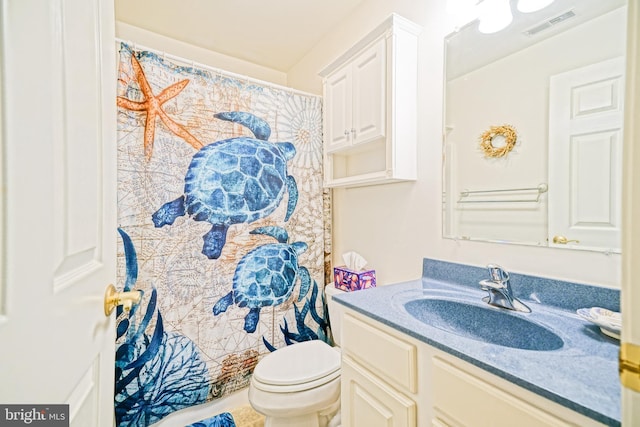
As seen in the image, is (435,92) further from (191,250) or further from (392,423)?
(191,250)

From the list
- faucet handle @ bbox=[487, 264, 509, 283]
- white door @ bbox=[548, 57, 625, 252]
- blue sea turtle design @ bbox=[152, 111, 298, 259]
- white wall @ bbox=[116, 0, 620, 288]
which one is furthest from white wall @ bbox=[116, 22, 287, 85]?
faucet handle @ bbox=[487, 264, 509, 283]

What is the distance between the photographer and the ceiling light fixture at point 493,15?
1068 mm

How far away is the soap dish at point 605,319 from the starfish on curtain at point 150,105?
1.81 meters

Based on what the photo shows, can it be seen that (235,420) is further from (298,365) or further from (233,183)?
(233,183)

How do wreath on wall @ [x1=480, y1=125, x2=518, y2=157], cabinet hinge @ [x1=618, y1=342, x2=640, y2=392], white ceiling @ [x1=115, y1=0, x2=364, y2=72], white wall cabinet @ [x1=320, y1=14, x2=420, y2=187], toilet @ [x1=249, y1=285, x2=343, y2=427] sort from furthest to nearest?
white ceiling @ [x1=115, y1=0, x2=364, y2=72]
white wall cabinet @ [x1=320, y1=14, x2=420, y2=187]
toilet @ [x1=249, y1=285, x2=343, y2=427]
wreath on wall @ [x1=480, y1=125, x2=518, y2=157]
cabinet hinge @ [x1=618, y1=342, x2=640, y2=392]

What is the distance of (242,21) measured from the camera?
6.10 feet

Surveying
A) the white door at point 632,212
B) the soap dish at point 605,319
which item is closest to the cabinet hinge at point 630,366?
the white door at point 632,212

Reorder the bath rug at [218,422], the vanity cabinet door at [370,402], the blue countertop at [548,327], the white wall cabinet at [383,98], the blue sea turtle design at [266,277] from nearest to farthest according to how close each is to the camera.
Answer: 1. the blue countertop at [548,327]
2. the vanity cabinet door at [370,402]
3. the white wall cabinet at [383,98]
4. the bath rug at [218,422]
5. the blue sea turtle design at [266,277]

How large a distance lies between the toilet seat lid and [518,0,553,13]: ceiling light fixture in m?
1.71

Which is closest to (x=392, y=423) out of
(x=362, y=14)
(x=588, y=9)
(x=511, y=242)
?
(x=511, y=242)

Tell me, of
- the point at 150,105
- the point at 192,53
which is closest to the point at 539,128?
the point at 150,105

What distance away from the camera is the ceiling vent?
912 millimetres

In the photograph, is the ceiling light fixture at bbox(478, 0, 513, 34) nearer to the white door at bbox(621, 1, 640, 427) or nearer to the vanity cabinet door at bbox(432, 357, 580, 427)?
the white door at bbox(621, 1, 640, 427)

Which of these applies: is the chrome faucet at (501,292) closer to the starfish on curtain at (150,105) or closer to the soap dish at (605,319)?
the soap dish at (605,319)
